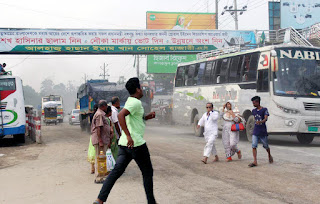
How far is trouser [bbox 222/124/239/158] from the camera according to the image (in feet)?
36.7

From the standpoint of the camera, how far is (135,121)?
19.1ft

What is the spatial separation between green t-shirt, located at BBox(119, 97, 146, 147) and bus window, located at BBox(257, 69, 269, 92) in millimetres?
10628

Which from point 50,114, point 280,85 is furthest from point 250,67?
point 50,114

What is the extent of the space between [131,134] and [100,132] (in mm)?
2662

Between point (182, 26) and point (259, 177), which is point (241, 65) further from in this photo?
point (182, 26)

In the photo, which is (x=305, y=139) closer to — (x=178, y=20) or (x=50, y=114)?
(x=178, y=20)

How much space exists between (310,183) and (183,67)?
647 inches

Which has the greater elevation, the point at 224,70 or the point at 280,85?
the point at 224,70

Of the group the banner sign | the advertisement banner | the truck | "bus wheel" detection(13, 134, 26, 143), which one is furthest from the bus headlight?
the advertisement banner

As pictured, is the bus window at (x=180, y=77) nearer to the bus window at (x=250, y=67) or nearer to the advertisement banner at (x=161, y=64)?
the bus window at (x=250, y=67)

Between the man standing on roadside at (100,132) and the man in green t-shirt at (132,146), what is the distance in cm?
249

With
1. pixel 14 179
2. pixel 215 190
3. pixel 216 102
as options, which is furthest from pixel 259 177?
pixel 216 102

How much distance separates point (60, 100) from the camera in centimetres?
6241

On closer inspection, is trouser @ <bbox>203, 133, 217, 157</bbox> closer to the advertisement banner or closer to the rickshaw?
the advertisement banner
